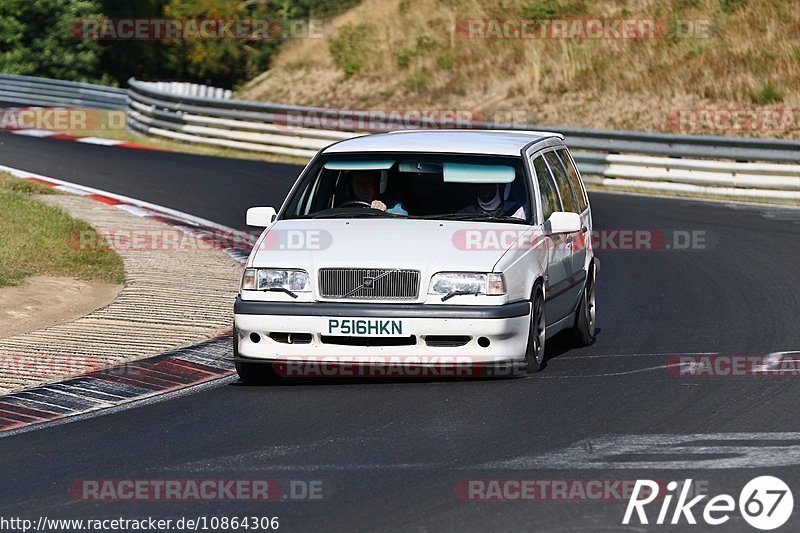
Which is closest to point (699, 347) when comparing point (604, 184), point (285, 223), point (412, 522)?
point (285, 223)

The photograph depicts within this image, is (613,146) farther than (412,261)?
Yes

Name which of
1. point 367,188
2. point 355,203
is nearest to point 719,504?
point 355,203

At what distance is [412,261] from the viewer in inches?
363

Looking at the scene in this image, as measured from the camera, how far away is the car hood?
9234 millimetres

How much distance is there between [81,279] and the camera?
549 inches

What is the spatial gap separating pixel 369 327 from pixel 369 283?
30cm

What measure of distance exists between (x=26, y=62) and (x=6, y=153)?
22.9m

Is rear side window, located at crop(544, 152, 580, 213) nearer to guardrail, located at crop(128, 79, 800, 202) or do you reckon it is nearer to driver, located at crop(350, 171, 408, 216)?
driver, located at crop(350, 171, 408, 216)

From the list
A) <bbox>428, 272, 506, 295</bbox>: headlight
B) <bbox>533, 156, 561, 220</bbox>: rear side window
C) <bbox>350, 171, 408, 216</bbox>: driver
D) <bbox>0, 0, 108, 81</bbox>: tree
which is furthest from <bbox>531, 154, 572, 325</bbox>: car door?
<bbox>0, 0, 108, 81</bbox>: tree

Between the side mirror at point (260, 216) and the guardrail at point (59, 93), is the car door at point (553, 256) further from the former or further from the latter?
the guardrail at point (59, 93)

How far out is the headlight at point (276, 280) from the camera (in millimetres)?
9344

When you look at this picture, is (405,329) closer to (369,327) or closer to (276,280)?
(369,327)

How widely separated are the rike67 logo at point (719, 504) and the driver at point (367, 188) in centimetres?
407

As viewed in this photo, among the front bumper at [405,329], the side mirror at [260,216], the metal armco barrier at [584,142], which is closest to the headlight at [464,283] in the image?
the front bumper at [405,329]
